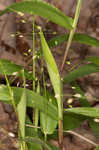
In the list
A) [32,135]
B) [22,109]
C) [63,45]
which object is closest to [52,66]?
[22,109]

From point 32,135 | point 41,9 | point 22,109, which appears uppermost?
point 41,9

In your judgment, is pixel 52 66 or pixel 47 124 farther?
pixel 47 124

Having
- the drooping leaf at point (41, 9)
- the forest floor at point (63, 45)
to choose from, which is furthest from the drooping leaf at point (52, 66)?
the forest floor at point (63, 45)

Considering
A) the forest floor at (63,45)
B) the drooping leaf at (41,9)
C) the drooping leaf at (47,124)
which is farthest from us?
the forest floor at (63,45)

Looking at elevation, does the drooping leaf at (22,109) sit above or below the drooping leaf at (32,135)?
above

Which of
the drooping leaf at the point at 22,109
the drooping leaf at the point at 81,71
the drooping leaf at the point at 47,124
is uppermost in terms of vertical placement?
the drooping leaf at the point at 81,71

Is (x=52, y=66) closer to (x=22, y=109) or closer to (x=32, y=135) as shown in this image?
(x=22, y=109)

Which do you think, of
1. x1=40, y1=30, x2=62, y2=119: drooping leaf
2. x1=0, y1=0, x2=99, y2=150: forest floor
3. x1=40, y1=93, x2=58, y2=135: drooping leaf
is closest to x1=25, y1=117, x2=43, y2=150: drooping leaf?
x1=40, y1=93, x2=58, y2=135: drooping leaf

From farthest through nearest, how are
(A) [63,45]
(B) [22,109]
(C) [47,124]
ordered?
(A) [63,45] → (C) [47,124] → (B) [22,109]

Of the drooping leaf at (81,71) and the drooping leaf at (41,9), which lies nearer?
the drooping leaf at (41,9)

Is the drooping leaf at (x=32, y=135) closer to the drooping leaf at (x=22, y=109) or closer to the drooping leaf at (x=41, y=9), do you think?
the drooping leaf at (x=22, y=109)

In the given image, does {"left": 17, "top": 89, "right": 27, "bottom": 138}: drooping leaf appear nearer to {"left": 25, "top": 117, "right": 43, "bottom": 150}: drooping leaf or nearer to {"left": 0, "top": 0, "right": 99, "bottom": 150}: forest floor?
{"left": 25, "top": 117, "right": 43, "bottom": 150}: drooping leaf

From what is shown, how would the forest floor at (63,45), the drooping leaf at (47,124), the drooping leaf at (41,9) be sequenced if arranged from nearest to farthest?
the drooping leaf at (41,9)
the drooping leaf at (47,124)
the forest floor at (63,45)

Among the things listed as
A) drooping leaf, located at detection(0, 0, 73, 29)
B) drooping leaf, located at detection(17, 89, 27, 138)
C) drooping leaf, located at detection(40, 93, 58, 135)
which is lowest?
drooping leaf, located at detection(40, 93, 58, 135)
